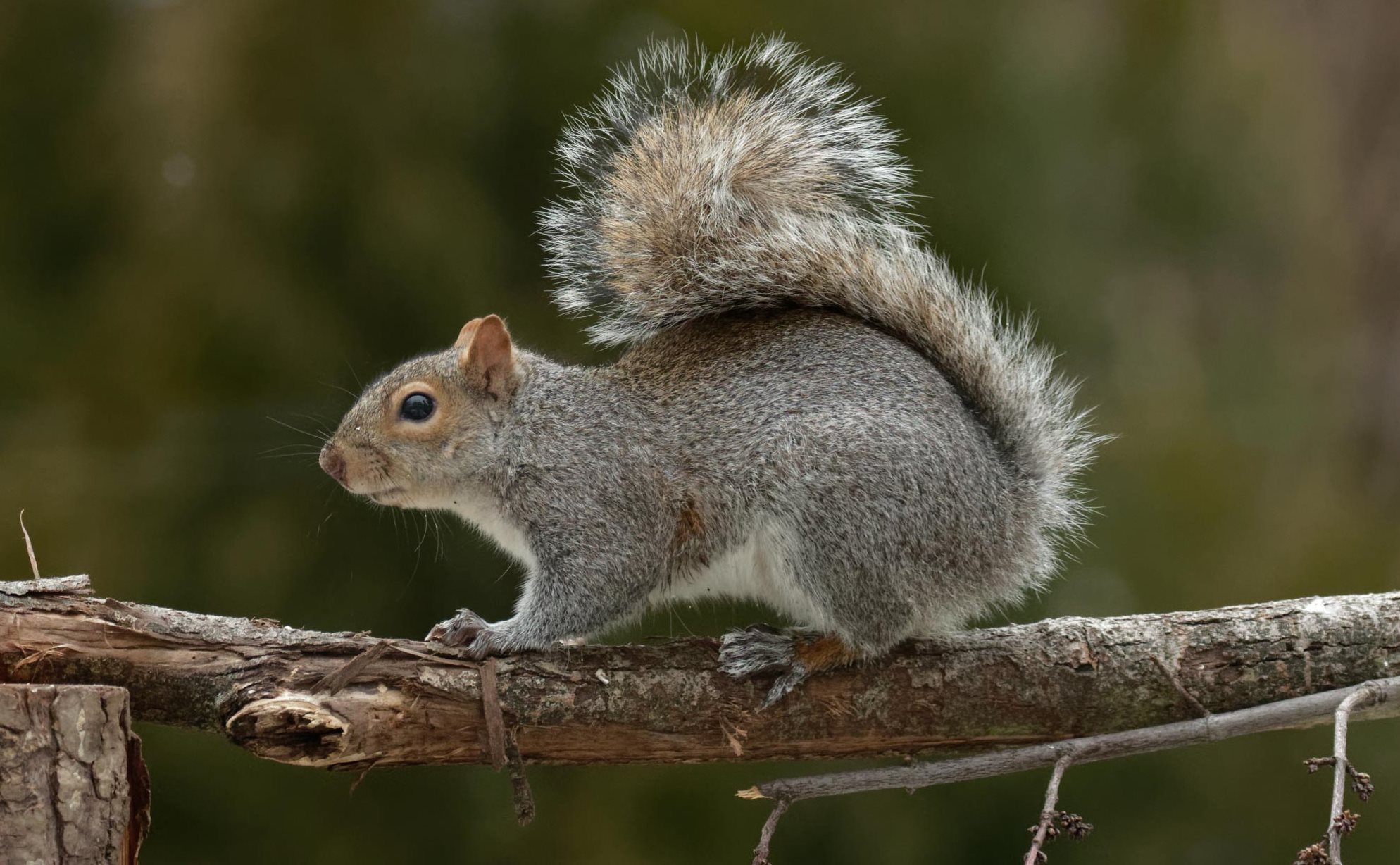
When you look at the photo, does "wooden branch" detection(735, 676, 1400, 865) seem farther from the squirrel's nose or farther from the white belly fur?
the squirrel's nose

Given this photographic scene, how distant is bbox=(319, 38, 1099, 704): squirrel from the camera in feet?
6.57

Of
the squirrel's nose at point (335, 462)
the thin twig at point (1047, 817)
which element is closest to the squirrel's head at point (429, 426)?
the squirrel's nose at point (335, 462)

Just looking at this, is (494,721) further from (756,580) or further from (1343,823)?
(1343,823)

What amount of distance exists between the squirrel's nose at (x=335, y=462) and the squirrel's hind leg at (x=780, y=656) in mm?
670

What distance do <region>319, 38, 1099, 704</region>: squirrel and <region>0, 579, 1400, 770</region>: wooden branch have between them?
0.08 m

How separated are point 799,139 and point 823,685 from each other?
96 centimetres

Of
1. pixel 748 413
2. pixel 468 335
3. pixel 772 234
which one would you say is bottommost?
pixel 748 413

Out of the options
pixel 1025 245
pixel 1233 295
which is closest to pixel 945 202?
pixel 1025 245

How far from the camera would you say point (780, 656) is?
1999mm

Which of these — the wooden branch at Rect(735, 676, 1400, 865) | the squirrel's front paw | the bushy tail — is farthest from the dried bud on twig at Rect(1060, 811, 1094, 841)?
the squirrel's front paw

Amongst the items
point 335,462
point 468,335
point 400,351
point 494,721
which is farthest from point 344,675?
point 400,351

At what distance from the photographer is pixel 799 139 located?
2.34m

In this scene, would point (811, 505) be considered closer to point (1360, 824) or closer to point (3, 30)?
point (1360, 824)

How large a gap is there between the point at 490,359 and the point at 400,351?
727 millimetres
